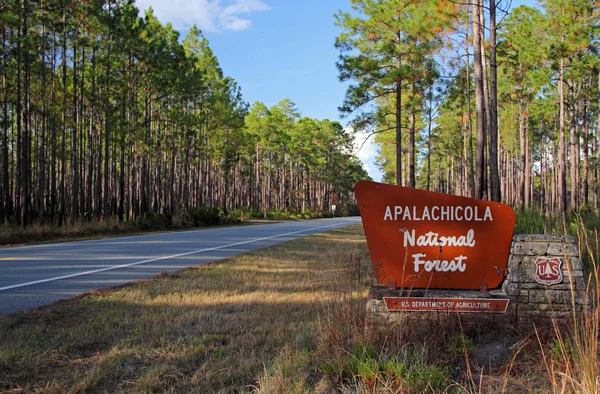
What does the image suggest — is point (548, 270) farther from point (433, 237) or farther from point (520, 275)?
point (433, 237)

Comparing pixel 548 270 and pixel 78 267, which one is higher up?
pixel 548 270

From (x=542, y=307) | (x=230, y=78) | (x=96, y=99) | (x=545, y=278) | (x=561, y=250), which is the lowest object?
(x=542, y=307)

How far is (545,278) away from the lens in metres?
4.54

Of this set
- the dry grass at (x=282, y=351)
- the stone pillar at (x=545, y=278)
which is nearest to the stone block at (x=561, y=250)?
the stone pillar at (x=545, y=278)

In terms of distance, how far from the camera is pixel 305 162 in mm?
67688

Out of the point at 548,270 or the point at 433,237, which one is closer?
the point at 548,270

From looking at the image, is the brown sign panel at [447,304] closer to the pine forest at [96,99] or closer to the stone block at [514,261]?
the stone block at [514,261]

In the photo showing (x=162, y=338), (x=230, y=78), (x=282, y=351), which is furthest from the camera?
(x=230, y=78)

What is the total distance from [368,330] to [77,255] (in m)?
10.2

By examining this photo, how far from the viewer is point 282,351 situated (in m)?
4.08

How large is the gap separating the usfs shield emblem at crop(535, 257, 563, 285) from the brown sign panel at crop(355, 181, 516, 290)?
1.11 ft

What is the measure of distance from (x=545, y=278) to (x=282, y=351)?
2.73 m

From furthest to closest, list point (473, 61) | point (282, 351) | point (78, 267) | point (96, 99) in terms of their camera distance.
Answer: point (96, 99), point (473, 61), point (78, 267), point (282, 351)

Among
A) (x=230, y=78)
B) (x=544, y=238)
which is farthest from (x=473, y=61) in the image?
(x=230, y=78)
